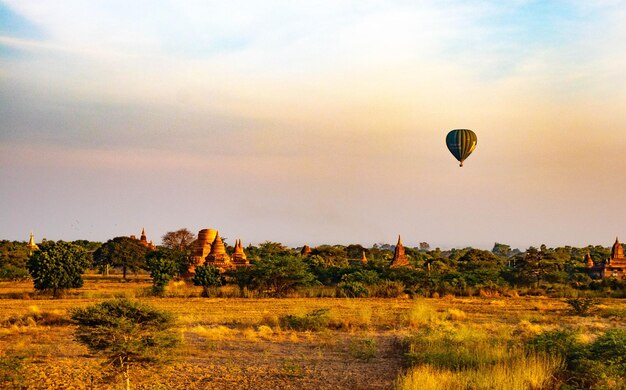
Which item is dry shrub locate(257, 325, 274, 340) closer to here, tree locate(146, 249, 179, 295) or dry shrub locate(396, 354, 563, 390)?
dry shrub locate(396, 354, 563, 390)

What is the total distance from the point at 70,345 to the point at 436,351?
958cm

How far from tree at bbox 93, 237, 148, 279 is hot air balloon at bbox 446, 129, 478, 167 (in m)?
28.9

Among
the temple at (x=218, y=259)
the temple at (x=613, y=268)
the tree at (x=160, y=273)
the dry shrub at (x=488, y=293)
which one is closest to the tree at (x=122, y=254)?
A: the temple at (x=218, y=259)

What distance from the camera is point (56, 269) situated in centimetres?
3209

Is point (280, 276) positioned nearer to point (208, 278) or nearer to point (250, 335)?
point (208, 278)

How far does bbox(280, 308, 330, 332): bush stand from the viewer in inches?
773

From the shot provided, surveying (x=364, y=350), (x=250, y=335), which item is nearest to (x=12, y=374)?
(x=250, y=335)

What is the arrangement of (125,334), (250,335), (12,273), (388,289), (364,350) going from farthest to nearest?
(12,273) → (388,289) → (250,335) → (364,350) → (125,334)

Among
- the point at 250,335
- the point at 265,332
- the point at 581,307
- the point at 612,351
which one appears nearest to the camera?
the point at 612,351

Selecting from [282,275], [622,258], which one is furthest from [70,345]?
[622,258]

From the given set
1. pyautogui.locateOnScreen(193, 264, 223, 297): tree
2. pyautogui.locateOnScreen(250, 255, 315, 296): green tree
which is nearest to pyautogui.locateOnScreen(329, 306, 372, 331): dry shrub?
pyautogui.locateOnScreen(250, 255, 315, 296): green tree

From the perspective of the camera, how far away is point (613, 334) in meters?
12.4

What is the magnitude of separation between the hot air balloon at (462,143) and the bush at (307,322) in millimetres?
23225

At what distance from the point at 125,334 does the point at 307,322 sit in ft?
30.0
